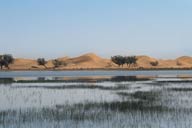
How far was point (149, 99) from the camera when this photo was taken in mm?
31672

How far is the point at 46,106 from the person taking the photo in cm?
2794

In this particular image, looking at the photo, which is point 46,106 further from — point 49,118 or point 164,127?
point 164,127

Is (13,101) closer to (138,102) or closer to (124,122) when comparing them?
(138,102)

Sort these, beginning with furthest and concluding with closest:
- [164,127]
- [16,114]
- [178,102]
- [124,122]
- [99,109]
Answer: [178,102], [99,109], [16,114], [124,122], [164,127]

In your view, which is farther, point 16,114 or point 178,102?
point 178,102

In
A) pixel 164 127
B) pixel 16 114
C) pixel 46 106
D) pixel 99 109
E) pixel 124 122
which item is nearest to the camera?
pixel 164 127

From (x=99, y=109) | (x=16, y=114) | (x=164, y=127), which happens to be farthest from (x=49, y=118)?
(x=164, y=127)

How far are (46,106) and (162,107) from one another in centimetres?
771

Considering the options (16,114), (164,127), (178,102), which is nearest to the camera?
(164,127)

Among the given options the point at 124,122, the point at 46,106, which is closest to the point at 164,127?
the point at 124,122

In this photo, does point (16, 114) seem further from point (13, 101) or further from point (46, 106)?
point (13, 101)

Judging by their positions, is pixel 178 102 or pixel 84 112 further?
pixel 178 102

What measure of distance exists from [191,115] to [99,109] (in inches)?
226

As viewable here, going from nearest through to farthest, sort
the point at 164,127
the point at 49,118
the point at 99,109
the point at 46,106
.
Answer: the point at 164,127 < the point at 49,118 < the point at 99,109 < the point at 46,106
